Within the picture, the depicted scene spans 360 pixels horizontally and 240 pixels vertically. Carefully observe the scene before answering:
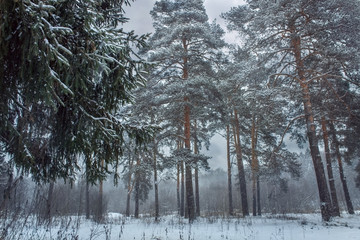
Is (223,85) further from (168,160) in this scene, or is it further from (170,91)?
(168,160)

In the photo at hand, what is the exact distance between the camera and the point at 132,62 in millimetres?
4535

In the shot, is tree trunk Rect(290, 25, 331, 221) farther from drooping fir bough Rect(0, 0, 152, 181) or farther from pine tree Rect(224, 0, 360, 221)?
drooping fir bough Rect(0, 0, 152, 181)

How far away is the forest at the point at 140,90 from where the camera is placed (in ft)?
11.4

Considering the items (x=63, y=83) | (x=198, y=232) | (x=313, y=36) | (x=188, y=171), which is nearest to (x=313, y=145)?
(x=313, y=36)

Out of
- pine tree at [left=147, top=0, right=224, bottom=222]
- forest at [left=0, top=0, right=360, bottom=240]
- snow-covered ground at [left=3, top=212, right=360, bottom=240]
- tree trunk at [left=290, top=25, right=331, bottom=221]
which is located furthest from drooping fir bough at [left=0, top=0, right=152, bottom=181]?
tree trunk at [left=290, top=25, right=331, bottom=221]

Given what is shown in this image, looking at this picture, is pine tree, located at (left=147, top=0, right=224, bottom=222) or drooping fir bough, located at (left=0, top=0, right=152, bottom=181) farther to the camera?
pine tree, located at (left=147, top=0, right=224, bottom=222)

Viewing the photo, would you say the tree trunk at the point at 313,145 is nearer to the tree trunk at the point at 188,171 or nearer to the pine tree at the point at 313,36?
the pine tree at the point at 313,36

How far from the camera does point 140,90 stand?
11664 millimetres

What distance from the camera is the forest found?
3465 millimetres

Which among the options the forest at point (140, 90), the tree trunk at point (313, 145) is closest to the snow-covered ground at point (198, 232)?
the forest at point (140, 90)

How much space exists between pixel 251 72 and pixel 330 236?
6.45 metres

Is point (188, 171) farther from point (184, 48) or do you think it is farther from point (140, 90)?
point (184, 48)

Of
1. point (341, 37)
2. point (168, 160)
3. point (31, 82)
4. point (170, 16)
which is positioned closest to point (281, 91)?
point (341, 37)

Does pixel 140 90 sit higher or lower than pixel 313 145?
higher
